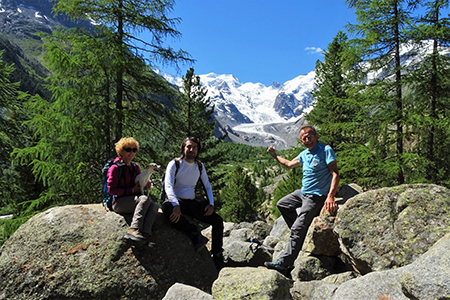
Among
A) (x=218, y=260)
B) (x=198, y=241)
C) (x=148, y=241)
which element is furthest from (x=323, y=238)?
(x=148, y=241)

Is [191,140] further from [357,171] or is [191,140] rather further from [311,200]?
[357,171]

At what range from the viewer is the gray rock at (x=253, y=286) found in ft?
10.2

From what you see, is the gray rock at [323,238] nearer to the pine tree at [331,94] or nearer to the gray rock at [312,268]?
the gray rock at [312,268]

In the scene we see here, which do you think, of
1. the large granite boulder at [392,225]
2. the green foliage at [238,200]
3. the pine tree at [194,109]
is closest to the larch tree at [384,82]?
the large granite boulder at [392,225]

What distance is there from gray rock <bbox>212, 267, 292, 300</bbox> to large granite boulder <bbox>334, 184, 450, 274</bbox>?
1440mm

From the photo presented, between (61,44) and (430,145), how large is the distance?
13044 millimetres

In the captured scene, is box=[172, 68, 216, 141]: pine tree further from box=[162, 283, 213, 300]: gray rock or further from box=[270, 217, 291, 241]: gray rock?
box=[162, 283, 213, 300]: gray rock

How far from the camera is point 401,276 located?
2.92 metres

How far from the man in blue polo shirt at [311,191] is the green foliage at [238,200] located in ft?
96.9

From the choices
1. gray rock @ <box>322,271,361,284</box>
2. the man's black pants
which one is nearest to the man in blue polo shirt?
gray rock @ <box>322,271,361,284</box>

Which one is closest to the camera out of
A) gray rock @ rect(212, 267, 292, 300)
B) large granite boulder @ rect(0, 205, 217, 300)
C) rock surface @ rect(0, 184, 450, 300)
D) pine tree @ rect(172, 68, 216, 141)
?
gray rock @ rect(212, 267, 292, 300)

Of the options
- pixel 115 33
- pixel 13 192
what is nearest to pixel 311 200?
pixel 115 33

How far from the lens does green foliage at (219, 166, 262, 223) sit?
34.7 metres

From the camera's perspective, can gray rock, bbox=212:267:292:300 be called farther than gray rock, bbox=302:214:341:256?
No
